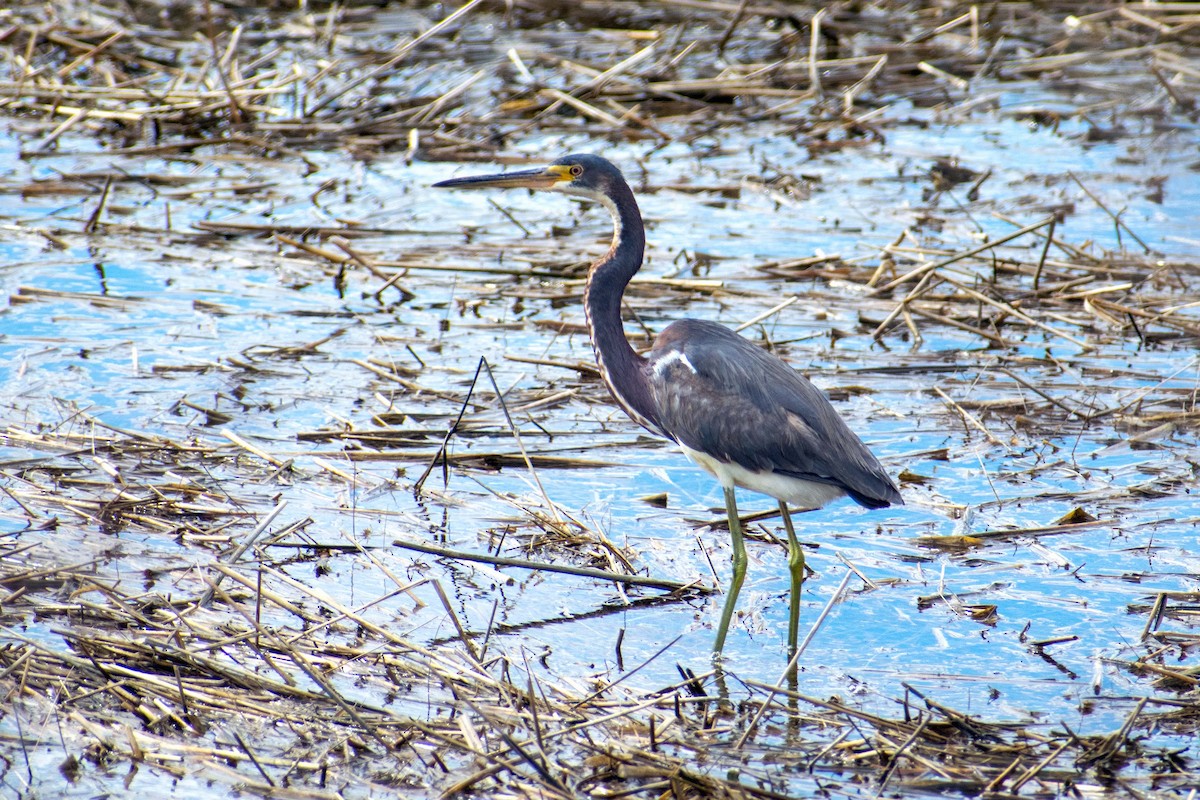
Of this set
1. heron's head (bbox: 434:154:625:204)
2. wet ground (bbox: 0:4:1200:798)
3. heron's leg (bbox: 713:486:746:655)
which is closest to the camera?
wet ground (bbox: 0:4:1200:798)

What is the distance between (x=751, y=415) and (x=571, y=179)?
1361 mm

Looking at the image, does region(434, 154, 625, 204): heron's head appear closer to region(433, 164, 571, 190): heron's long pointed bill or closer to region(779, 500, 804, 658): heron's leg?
region(433, 164, 571, 190): heron's long pointed bill

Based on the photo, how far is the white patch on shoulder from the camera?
5.24 metres

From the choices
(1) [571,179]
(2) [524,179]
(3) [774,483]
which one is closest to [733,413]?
(3) [774,483]

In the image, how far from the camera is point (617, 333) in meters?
5.46

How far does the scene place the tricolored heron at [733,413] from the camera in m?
5.06

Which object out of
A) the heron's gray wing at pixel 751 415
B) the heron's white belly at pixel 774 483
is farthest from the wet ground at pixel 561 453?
the heron's gray wing at pixel 751 415

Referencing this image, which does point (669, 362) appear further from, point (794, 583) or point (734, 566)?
point (794, 583)

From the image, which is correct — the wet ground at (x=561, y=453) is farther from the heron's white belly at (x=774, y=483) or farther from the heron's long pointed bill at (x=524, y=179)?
the heron's long pointed bill at (x=524, y=179)

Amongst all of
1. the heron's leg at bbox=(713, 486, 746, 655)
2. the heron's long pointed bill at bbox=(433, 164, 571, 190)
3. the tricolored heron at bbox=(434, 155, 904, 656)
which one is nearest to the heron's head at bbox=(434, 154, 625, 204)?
the heron's long pointed bill at bbox=(433, 164, 571, 190)

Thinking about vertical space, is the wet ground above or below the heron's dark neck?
below

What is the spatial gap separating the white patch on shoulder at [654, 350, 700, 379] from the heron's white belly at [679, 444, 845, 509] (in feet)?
0.97

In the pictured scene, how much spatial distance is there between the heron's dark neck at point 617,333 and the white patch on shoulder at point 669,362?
74mm

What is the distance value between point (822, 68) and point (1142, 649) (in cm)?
893
